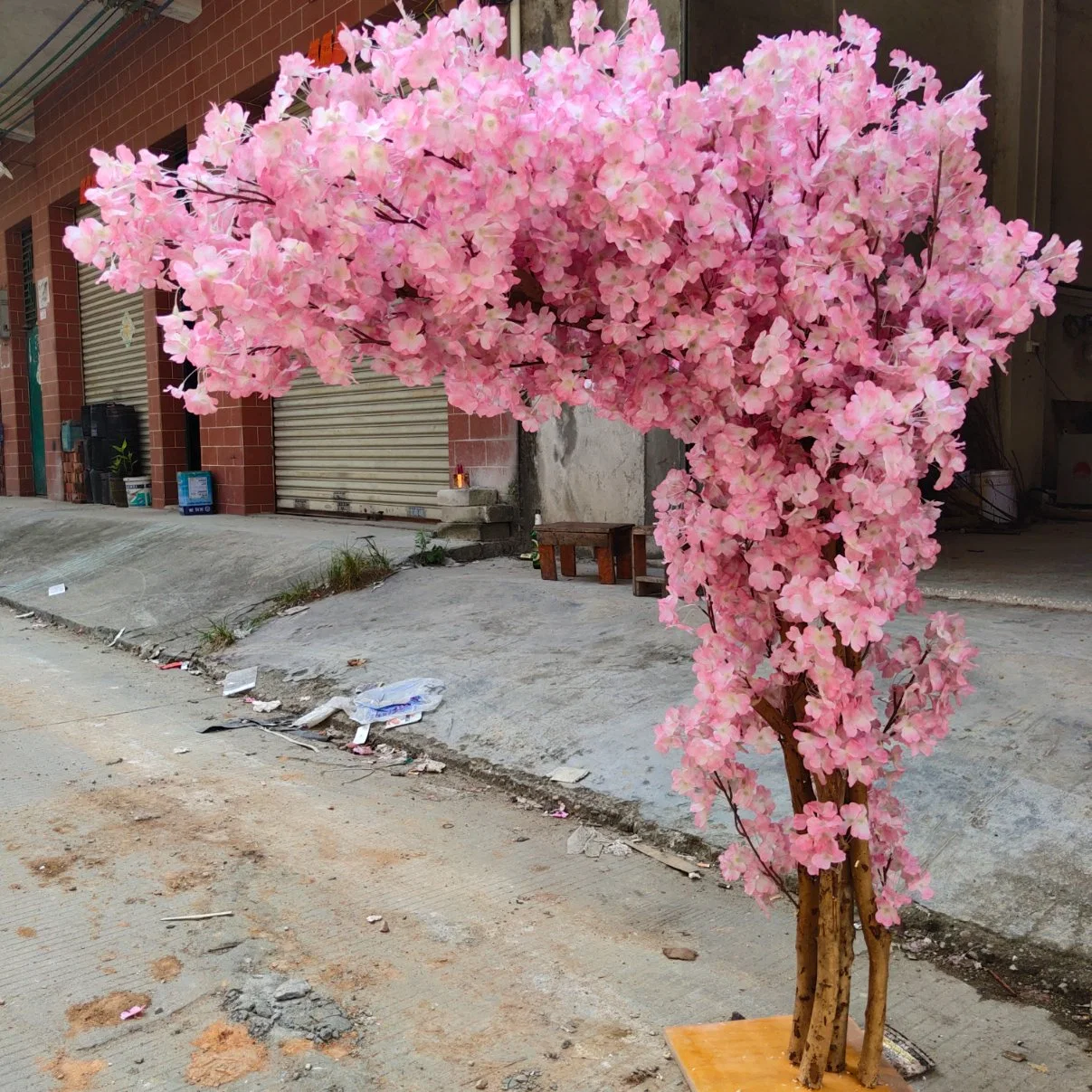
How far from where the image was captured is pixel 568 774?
369 cm

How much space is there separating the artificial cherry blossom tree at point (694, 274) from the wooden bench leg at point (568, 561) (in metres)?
4.50

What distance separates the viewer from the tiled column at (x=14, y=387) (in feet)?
52.1

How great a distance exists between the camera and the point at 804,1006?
192cm

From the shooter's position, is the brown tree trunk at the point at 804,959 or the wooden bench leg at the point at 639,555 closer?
the brown tree trunk at the point at 804,959

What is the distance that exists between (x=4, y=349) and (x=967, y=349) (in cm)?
1762

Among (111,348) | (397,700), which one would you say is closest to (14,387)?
(111,348)

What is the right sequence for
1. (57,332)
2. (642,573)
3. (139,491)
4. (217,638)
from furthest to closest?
1. (57,332)
2. (139,491)
3. (217,638)
4. (642,573)

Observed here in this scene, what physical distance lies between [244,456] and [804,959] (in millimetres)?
9725

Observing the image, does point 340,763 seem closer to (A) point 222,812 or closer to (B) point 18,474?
(A) point 222,812

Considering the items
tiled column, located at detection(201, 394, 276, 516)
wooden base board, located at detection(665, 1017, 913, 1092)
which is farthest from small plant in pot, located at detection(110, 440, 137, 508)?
wooden base board, located at detection(665, 1017, 913, 1092)

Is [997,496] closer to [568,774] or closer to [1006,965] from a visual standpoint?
[568,774]

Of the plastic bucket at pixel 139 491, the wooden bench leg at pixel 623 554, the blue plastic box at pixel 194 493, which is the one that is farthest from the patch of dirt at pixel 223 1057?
the plastic bucket at pixel 139 491

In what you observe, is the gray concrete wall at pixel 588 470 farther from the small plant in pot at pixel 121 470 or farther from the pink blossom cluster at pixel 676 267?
the small plant in pot at pixel 121 470

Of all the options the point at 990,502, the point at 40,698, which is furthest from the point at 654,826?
the point at 990,502
